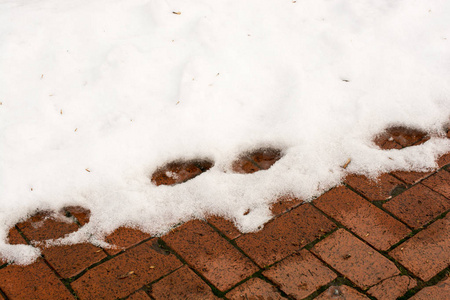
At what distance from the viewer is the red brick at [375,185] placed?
2242 mm

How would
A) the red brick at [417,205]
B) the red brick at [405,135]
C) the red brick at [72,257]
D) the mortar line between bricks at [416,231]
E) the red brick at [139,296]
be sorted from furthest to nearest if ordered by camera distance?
the red brick at [405,135] → the red brick at [417,205] → the mortar line between bricks at [416,231] → the red brick at [72,257] → the red brick at [139,296]

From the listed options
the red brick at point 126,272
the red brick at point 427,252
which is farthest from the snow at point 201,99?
the red brick at point 427,252

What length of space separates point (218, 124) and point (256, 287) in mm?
1007

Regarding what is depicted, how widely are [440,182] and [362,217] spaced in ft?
1.66

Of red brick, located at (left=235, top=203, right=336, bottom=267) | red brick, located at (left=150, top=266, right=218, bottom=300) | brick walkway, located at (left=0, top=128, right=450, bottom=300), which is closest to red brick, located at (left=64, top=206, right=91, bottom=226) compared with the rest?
brick walkway, located at (left=0, top=128, right=450, bottom=300)

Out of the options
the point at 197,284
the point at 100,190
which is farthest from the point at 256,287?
the point at 100,190

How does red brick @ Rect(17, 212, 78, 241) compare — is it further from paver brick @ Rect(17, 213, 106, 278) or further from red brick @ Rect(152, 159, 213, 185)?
red brick @ Rect(152, 159, 213, 185)

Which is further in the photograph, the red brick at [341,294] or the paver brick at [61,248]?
the paver brick at [61,248]

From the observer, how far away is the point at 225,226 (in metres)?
2.08

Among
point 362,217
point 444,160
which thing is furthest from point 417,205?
point 444,160

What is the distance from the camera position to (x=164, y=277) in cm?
186

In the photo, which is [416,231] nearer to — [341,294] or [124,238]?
[341,294]

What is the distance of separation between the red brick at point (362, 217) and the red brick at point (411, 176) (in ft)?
0.89

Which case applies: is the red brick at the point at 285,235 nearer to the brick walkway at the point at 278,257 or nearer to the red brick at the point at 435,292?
the brick walkway at the point at 278,257
